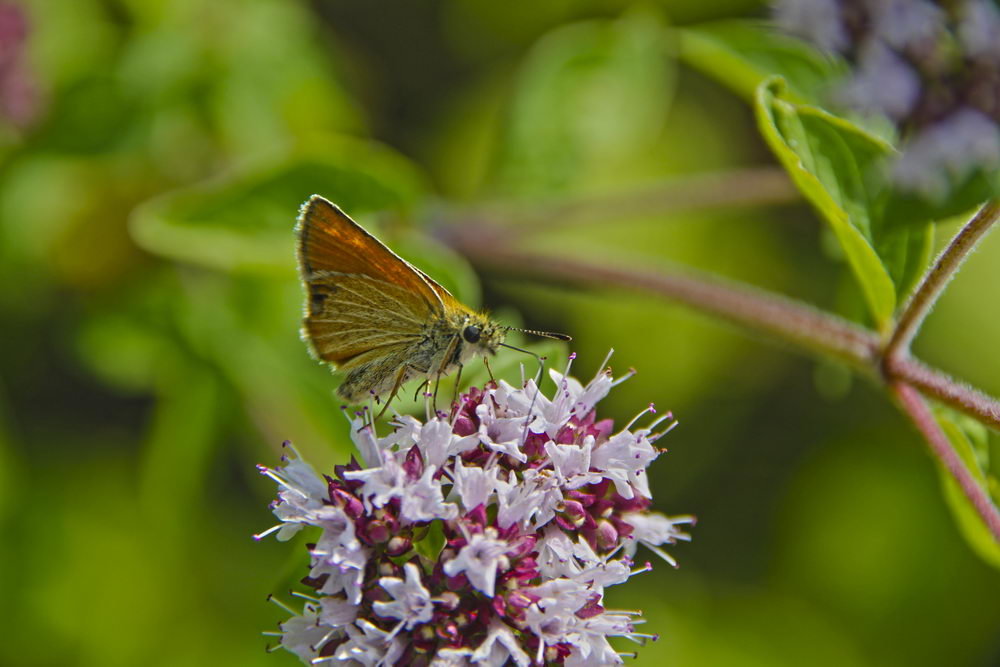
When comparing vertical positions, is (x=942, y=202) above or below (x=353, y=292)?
above

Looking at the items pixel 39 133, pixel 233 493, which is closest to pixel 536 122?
pixel 39 133

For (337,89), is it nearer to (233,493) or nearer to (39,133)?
(39,133)

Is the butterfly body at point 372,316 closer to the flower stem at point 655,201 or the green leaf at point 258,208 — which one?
the green leaf at point 258,208

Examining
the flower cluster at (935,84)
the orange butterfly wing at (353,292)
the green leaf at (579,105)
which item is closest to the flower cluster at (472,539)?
the orange butterfly wing at (353,292)

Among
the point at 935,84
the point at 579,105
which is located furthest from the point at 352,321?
the point at 579,105

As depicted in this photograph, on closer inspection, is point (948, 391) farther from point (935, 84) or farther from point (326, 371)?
point (326, 371)
